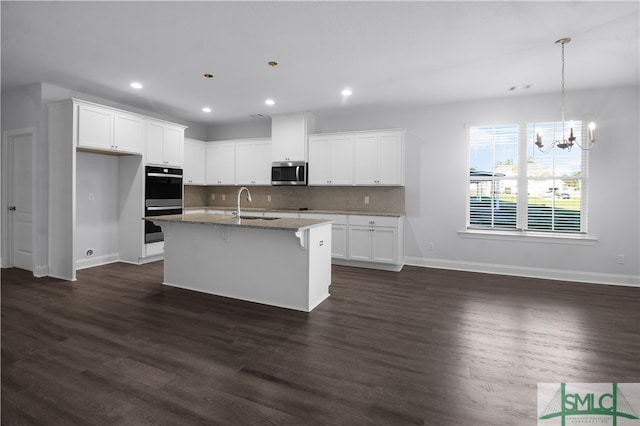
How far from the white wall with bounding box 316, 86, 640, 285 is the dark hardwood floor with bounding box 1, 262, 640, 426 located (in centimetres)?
80

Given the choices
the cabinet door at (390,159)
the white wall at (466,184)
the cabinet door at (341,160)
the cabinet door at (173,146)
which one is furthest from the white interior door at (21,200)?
the cabinet door at (390,159)

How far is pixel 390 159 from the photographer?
553cm

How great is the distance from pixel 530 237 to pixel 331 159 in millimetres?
3433

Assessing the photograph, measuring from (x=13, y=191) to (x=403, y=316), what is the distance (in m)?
6.09

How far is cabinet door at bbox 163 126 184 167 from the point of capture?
19.3 feet

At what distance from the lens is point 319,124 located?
6480mm

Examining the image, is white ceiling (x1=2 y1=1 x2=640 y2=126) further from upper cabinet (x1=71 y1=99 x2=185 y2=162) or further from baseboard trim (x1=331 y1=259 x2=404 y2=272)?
baseboard trim (x1=331 y1=259 x2=404 y2=272)

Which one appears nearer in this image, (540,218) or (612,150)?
(612,150)

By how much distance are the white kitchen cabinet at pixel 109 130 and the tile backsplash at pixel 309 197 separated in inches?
75.9

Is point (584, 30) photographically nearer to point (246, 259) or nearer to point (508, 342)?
point (508, 342)

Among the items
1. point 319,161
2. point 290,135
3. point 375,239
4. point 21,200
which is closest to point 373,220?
point 375,239

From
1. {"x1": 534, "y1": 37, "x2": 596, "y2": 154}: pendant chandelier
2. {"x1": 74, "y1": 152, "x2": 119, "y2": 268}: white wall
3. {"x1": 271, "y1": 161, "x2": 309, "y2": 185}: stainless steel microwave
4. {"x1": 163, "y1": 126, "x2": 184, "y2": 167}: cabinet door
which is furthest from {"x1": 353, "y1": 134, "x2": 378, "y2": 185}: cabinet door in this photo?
{"x1": 74, "y1": 152, "x2": 119, "y2": 268}: white wall

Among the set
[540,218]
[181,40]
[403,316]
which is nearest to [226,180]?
[181,40]

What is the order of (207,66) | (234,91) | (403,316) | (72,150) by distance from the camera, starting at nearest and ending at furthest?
(403,316)
(207,66)
(72,150)
(234,91)
